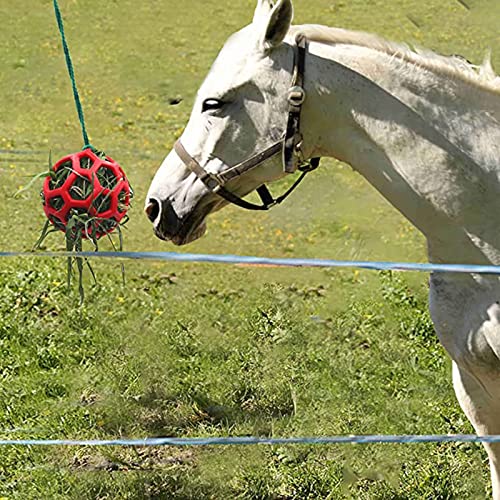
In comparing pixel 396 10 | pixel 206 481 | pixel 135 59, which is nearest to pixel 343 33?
pixel 206 481

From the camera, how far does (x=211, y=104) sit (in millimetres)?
3490

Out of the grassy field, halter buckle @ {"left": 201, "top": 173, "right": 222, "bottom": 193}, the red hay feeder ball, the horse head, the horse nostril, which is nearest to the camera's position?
the horse head

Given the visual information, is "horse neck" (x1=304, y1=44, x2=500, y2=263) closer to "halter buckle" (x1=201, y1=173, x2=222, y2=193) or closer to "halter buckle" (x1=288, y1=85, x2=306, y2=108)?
"halter buckle" (x1=288, y1=85, x2=306, y2=108)

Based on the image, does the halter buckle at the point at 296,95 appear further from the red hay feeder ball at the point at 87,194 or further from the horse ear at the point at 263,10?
the red hay feeder ball at the point at 87,194

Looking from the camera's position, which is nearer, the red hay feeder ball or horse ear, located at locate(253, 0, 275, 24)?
horse ear, located at locate(253, 0, 275, 24)

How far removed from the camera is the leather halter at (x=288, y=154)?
3375 millimetres

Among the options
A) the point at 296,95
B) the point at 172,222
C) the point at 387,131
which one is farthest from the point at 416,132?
the point at 172,222

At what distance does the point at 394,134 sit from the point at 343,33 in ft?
1.40

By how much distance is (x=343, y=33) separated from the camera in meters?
3.50

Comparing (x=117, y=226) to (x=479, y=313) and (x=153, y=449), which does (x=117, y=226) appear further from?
(x=479, y=313)

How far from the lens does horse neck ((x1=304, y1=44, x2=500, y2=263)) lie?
337cm

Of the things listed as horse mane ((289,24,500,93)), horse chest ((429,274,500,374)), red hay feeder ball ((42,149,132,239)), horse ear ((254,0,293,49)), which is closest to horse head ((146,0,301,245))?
horse ear ((254,0,293,49))

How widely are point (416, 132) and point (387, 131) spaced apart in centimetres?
10

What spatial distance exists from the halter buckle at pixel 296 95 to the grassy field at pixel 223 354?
2.31 m
